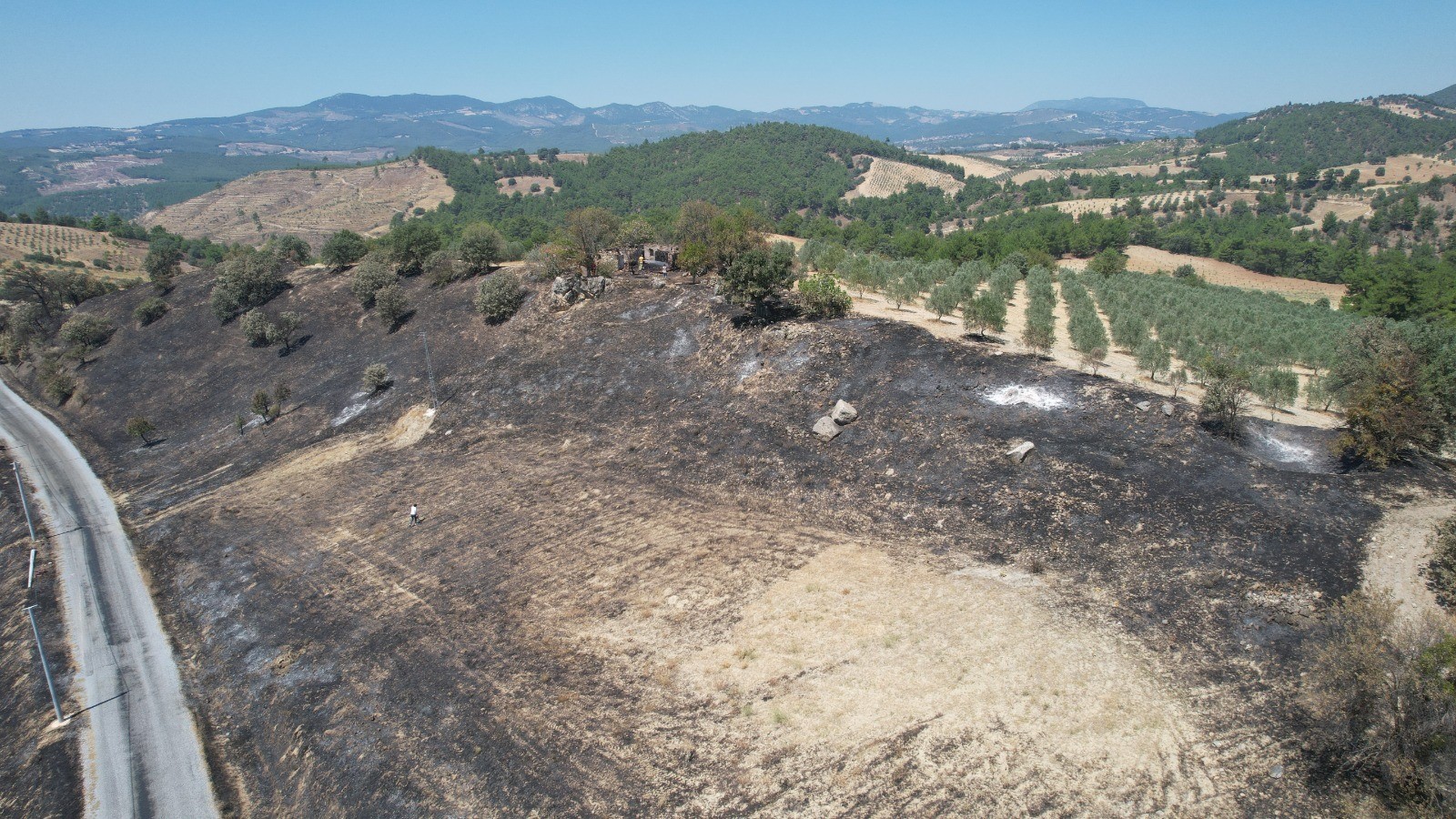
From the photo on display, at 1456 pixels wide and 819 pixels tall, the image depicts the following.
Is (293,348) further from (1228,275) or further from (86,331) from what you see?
(1228,275)

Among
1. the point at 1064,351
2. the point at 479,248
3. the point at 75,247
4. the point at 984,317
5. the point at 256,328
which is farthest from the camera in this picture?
the point at 75,247

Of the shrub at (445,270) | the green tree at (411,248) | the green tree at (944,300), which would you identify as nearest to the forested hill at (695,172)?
the green tree at (411,248)

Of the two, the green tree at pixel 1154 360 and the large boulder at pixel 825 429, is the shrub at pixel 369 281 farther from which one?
the green tree at pixel 1154 360

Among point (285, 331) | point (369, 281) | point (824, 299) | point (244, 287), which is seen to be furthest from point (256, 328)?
point (824, 299)

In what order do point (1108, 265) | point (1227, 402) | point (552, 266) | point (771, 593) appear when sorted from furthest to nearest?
1. point (1108, 265)
2. point (552, 266)
3. point (1227, 402)
4. point (771, 593)

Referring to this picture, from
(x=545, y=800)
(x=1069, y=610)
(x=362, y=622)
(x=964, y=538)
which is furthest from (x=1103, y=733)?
(x=362, y=622)

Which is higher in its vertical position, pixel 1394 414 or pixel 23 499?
pixel 1394 414

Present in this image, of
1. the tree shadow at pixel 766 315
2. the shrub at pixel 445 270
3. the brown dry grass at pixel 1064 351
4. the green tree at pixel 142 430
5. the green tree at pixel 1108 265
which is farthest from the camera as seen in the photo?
the green tree at pixel 1108 265

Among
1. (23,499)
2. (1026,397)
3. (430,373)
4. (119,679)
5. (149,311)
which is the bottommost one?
(119,679)
